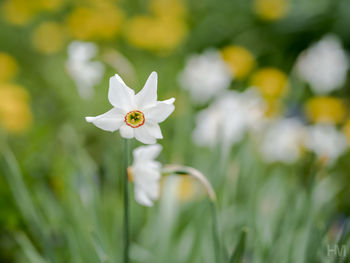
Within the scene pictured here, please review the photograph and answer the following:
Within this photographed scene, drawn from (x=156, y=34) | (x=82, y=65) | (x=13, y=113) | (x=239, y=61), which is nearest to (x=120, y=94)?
(x=82, y=65)

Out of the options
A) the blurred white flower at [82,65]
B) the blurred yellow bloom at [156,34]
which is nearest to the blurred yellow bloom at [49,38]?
the blurred yellow bloom at [156,34]

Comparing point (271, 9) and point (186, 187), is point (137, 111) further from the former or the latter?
point (271, 9)

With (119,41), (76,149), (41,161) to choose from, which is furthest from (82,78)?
(119,41)

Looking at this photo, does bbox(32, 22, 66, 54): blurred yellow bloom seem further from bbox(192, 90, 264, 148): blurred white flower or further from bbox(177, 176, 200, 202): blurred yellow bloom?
bbox(192, 90, 264, 148): blurred white flower

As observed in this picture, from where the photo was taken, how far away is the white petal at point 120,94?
85 cm

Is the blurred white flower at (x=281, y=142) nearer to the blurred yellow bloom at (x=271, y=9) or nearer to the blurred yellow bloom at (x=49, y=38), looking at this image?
the blurred yellow bloom at (x=271, y=9)

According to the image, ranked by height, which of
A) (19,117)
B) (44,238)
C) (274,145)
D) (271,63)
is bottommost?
(44,238)

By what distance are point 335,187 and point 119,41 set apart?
2841 millimetres

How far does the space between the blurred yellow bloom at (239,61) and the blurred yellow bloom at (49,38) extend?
1799 mm

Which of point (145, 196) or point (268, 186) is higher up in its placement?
point (268, 186)

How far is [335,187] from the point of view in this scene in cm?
244

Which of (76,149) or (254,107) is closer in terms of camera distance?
(76,149)

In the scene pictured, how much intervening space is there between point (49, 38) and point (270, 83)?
2.38m

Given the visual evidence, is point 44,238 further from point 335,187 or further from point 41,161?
Result: point 335,187
